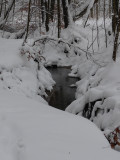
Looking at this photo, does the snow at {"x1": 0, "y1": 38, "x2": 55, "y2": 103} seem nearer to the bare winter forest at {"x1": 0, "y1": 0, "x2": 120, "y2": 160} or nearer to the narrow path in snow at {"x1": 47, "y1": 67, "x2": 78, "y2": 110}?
the bare winter forest at {"x1": 0, "y1": 0, "x2": 120, "y2": 160}

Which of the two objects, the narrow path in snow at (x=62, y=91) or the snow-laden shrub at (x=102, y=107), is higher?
the snow-laden shrub at (x=102, y=107)

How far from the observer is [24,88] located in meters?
8.15

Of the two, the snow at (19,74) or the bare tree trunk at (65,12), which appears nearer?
the snow at (19,74)

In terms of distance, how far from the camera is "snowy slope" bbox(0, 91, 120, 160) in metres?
2.95

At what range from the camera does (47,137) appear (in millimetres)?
3248

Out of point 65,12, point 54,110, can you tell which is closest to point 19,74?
point 54,110

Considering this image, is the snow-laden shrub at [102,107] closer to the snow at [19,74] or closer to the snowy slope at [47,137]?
the snow at [19,74]

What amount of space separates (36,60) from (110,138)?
5.45m

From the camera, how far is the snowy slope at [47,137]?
2.95 meters

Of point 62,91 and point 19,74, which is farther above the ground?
point 19,74

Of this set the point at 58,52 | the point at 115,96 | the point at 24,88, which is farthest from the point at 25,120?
the point at 58,52

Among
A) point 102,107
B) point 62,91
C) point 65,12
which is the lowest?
point 62,91

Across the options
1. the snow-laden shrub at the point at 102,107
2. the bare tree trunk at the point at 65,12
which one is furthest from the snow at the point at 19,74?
the bare tree trunk at the point at 65,12

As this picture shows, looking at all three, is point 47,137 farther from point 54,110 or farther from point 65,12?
point 65,12
